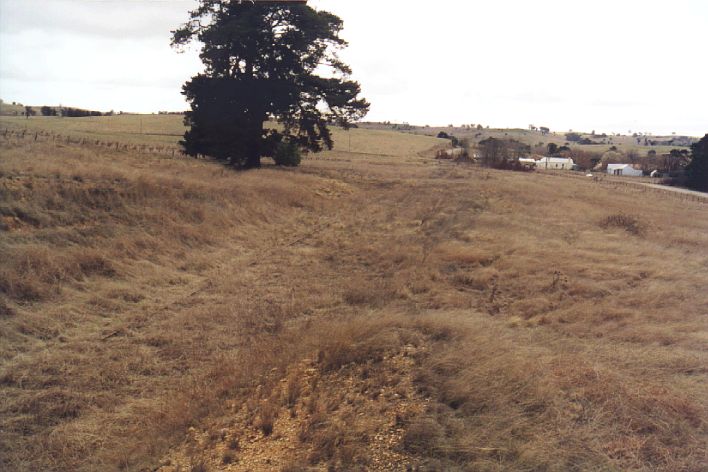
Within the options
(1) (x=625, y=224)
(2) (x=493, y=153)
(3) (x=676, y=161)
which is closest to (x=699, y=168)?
(2) (x=493, y=153)

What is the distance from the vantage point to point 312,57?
2702 centimetres

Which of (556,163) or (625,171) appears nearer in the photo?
(625,171)

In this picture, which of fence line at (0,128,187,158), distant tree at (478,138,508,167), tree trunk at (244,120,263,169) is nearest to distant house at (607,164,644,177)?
distant tree at (478,138,508,167)

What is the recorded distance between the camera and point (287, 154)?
30594mm

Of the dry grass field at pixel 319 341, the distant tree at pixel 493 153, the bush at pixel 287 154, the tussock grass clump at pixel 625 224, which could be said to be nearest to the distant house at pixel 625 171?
the distant tree at pixel 493 153

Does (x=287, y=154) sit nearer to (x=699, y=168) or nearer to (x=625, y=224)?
(x=625, y=224)

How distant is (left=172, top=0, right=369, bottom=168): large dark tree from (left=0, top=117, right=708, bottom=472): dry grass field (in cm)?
1256

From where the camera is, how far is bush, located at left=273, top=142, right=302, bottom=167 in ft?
99.4

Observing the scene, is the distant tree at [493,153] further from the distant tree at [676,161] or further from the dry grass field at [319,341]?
the dry grass field at [319,341]

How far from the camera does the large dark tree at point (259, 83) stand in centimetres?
2545

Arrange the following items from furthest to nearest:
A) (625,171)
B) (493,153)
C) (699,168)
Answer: (625,171), (493,153), (699,168)

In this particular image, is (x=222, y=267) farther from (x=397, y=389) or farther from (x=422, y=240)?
(x=397, y=389)

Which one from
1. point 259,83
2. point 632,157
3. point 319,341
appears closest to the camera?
point 319,341

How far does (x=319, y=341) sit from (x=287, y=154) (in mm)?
25788
